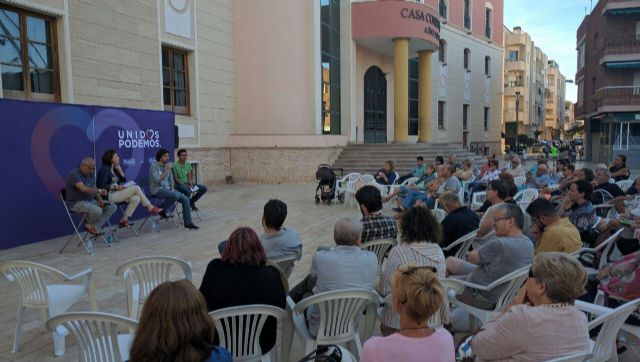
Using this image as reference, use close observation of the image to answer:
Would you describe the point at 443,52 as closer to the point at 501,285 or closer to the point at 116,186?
the point at 116,186

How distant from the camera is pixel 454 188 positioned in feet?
25.8

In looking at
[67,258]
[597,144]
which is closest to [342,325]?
[67,258]

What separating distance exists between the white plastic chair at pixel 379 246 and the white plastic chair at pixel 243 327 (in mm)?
1499

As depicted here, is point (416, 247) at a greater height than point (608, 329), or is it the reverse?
point (416, 247)

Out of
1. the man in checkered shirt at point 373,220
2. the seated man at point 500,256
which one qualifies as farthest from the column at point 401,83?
the seated man at point 500,256

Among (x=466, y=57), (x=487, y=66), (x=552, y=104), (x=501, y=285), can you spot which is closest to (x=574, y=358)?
(x=501, y=285)

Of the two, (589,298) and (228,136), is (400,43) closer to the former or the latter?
(228,136)

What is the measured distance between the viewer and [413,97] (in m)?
26.2

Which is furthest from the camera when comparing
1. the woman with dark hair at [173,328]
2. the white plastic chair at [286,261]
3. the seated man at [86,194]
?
the seated man at [86,194]

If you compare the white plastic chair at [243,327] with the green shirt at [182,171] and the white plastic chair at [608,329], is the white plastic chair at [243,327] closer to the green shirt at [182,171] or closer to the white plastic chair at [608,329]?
the white plastic chair at [608,329]

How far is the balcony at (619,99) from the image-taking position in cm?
2473

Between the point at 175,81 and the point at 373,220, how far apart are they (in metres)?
11.6

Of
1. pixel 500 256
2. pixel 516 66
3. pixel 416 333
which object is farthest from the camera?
pixel 516 66

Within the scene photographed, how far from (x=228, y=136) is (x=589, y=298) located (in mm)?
14190
